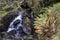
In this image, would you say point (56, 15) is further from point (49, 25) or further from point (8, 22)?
point (8, 22)

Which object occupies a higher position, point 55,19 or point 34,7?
point 34,7

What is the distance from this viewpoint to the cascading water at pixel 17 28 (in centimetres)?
1040

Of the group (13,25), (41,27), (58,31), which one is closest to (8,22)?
(13,25)

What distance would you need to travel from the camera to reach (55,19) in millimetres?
7594

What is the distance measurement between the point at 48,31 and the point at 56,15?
27.9 inches

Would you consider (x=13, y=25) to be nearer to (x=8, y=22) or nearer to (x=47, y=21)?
(x=8, y=22)

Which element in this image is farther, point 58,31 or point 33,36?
point 33,36

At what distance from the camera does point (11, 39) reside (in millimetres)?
10000

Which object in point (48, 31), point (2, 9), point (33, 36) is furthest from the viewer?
Answer: point (2, 9)

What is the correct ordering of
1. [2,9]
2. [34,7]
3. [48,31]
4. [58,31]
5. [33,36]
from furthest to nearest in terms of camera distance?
[2,9] < [34,7] < [33,36] < [48,31] < [58,31]

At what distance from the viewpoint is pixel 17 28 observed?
10.9m

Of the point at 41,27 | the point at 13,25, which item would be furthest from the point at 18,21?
the point at 41,27

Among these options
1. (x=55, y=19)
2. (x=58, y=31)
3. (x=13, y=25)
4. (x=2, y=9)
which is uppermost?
(x=2, y=9)

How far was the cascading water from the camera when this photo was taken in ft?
34.1
